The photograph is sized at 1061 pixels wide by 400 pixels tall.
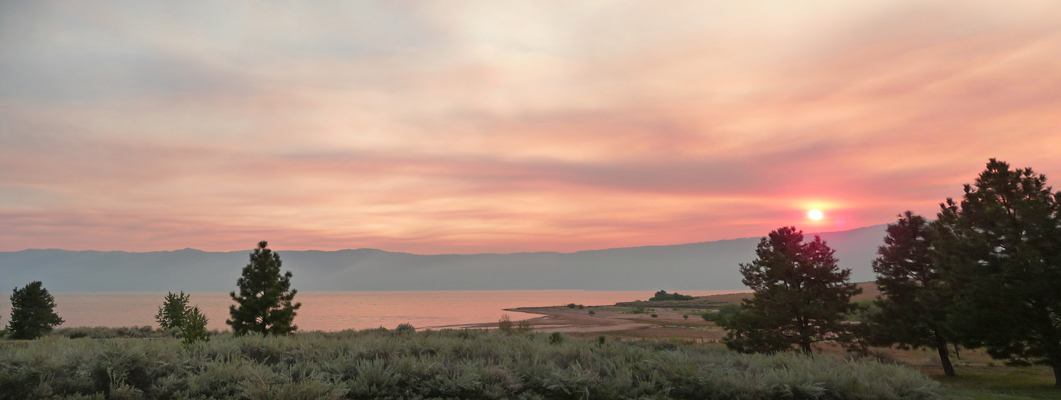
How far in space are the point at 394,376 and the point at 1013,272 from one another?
69.7 feet

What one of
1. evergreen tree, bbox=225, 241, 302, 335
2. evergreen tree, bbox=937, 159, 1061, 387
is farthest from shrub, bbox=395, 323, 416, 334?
evergreen tree, bbox=937, 159, 1061, 387

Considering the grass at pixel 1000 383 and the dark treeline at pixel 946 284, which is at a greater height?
the dark treeline at pixel 946 284

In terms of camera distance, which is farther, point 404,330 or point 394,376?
point 404,330

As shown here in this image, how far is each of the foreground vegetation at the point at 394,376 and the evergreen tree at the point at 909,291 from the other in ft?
47.0

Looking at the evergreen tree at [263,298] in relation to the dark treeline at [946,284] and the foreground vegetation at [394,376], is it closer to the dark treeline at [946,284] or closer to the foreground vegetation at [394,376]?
the foreground vegetation at [394,376]

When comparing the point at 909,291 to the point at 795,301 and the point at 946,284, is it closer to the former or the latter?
the point at 946,284

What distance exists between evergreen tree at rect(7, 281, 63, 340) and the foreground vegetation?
4037 centimetres

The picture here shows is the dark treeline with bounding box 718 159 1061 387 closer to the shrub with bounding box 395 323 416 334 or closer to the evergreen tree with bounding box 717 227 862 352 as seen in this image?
the evergreen tree with bounding box 717 227 862 352

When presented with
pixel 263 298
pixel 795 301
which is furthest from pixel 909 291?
pixel 263 298

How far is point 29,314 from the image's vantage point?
3881 centimetres

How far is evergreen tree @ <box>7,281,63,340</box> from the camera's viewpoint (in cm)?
3841

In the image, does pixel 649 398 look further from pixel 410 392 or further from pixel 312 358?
pixel 312 358

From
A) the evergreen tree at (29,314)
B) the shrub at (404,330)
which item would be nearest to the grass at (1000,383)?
the shrub at (404,330)

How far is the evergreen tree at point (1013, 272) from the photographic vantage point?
1717 centimetres
